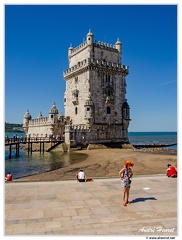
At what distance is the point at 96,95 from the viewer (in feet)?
135

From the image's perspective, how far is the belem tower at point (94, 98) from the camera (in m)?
40.0

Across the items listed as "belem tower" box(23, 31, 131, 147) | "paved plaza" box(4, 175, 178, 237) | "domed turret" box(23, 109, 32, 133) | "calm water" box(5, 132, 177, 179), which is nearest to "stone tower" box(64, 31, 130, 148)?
"belem tower" box(23, 31, 131, 147)

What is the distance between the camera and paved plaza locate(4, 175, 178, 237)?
19.2 ft

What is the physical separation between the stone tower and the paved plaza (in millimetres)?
28917

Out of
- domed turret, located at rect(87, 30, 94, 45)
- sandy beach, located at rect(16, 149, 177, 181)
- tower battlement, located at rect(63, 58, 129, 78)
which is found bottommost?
sandy beach, located at rect(16, 149, 177, 181)

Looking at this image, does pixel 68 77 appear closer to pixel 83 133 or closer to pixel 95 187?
pixel 83 133

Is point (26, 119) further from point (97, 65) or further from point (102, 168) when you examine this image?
point (102, 168)

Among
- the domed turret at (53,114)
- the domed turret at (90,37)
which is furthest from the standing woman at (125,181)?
the domed turret at (53,114)

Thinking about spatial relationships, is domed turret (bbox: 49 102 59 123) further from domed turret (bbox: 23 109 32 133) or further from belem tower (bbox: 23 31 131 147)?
domed turret (bbox: 23 109 32 133)

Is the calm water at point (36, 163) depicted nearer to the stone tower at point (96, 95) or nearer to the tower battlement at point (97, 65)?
the stone tower at point (96, 95)

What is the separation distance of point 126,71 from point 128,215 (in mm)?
40184

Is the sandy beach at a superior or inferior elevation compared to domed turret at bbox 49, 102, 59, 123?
inferior

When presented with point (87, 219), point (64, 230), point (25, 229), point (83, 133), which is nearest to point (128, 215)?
point (87, 219)

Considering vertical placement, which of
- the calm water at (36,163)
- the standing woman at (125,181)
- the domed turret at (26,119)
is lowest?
the calm water at (36,163)
